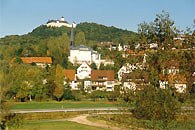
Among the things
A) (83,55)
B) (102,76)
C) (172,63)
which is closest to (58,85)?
(102,76)

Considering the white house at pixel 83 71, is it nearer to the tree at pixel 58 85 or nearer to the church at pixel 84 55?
the church at pixel 84 55

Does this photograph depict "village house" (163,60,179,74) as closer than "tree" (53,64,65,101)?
Yes

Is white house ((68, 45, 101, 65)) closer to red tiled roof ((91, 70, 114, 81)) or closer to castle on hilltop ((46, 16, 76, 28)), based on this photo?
red tiled roof ((91, 70, 114, 81))

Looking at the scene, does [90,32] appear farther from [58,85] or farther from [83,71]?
[58,85]

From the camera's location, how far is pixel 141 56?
14.7 m

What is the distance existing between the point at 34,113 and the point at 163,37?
1331cm

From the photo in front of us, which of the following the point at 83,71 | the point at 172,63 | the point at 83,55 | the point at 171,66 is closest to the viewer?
the point at 172,63

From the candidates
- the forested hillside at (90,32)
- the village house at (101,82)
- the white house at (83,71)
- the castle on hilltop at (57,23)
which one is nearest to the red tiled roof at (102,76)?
the village house at (101,82)

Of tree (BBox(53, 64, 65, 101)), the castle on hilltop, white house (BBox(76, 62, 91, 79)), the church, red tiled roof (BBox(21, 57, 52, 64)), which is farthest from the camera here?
the castle on hilltop

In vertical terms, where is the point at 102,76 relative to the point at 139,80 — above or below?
above

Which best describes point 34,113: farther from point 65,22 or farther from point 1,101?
point 65,22

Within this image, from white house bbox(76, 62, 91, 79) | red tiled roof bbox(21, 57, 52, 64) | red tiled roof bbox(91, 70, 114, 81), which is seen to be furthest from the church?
red tiled roof bbox(91, 70, 114, 81)

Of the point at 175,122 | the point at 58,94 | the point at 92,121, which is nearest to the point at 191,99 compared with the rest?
the point at 175,122

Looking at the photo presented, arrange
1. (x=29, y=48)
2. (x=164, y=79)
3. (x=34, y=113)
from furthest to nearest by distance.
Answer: (x=29, y=48)
(x=34, y=113)
(x=164, y=79)
